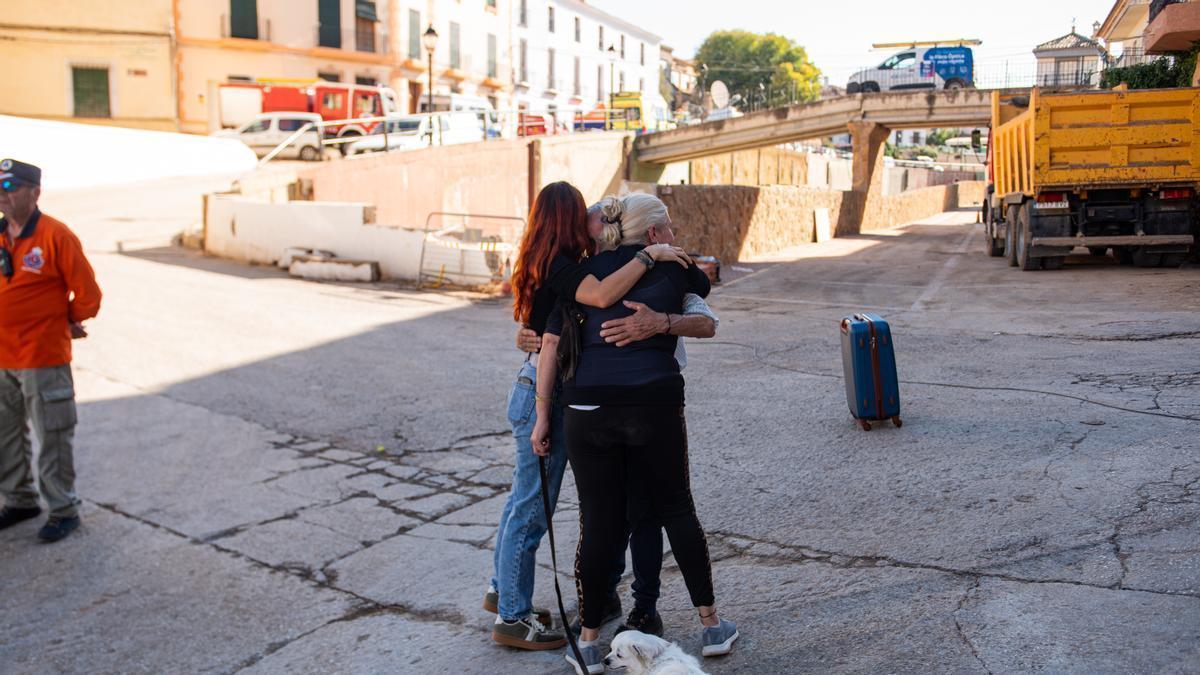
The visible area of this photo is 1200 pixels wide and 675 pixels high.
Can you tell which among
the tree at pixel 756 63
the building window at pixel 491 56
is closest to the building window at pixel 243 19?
the building window at pixel 491 56

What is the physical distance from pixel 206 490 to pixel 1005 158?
16.5 metres

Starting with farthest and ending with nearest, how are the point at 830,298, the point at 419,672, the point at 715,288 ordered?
the point at 715,288
the point at 830,298
the point at 419,672

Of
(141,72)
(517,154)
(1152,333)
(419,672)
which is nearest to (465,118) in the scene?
(517,154)

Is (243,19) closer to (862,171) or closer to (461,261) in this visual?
(862,171)

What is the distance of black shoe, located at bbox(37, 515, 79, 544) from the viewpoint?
5977mm

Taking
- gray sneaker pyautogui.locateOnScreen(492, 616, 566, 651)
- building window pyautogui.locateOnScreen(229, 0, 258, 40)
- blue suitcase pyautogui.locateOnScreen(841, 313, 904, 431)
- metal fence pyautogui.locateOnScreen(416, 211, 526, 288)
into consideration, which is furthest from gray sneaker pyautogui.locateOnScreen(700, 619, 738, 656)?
building window pyautogui.locateOnScreen(229, 0, 258, 40)

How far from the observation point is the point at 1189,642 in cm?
354

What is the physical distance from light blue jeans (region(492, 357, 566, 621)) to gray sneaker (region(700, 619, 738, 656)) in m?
0.75

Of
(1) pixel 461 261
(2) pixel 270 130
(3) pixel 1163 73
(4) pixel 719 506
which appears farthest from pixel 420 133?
(4) pixel 719 506

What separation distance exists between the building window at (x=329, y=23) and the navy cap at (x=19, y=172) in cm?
3962

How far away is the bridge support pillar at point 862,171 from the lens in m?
35.3

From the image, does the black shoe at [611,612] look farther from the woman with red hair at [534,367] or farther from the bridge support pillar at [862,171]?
the bridge support pillar at [862,171]

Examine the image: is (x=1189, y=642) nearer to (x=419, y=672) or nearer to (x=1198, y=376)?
(x=419, y=672)

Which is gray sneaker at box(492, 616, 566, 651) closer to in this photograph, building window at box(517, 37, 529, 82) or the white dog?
the white dog
